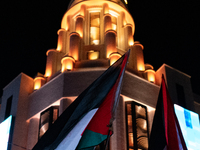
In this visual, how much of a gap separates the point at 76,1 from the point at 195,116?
16.8 meters

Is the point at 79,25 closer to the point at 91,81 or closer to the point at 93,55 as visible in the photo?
the point at 93,55

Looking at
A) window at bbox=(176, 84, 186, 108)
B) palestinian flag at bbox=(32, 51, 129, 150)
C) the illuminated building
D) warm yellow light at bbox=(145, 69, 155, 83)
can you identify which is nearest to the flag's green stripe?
palestinian flag at bbox=(32, 51, 129, 150)

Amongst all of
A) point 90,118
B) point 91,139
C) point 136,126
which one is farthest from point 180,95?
point 91,139

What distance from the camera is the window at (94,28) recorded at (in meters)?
38.4

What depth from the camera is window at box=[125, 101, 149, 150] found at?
30.3 m

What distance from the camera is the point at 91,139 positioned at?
16.7 metres

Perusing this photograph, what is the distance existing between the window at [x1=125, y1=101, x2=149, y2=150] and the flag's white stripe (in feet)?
42.2

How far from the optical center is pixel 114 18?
4053cm

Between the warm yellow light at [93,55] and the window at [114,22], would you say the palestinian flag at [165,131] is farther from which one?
the window at [114,22]

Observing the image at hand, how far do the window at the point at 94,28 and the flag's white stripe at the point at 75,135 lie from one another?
21188 millimetres

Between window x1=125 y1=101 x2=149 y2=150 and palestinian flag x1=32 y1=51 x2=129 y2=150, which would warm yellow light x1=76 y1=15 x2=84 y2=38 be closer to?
window x1=125 y1=101 x2=149 y2=150

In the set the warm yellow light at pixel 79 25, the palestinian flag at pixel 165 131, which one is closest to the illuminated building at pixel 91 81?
the warm yellow light at pixel 79 25

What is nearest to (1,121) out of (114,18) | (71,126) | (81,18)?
(81,18)

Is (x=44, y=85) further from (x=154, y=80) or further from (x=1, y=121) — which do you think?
(x=154, y=80)
